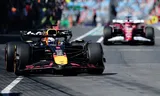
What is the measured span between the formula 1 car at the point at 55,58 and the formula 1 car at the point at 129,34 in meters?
13.0

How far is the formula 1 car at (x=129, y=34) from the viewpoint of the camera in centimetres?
2817

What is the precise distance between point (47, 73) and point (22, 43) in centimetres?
102

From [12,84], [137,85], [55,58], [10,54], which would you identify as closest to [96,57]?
[55,58]

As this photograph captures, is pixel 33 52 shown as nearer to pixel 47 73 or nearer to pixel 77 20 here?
pixel 47 73

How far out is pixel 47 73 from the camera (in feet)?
48.5

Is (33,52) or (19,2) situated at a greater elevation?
(19,2)

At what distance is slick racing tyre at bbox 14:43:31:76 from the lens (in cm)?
1386

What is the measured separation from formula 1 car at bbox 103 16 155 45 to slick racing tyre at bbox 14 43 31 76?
14.3 m

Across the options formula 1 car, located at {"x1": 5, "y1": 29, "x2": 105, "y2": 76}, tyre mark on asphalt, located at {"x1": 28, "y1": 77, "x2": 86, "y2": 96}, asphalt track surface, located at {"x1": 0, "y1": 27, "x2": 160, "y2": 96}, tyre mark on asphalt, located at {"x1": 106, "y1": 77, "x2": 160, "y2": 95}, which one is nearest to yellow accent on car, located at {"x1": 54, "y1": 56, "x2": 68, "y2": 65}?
formula 1 car, located at {"x1": 5, "y1": 29, "x2": 105, "y2": 76}

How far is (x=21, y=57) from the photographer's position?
13859 mm

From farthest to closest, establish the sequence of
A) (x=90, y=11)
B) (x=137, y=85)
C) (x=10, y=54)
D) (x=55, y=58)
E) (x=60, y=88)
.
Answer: (x=90, y=11) → (x=10, y=54) → (x=55, y=58) → (x=137, y=85) → (x=60, y=88)

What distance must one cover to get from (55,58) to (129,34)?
48.2ft

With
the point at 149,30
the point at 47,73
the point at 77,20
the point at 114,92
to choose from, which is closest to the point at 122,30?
the point at 149,30

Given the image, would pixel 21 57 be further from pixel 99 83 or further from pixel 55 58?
pixel 99 83
